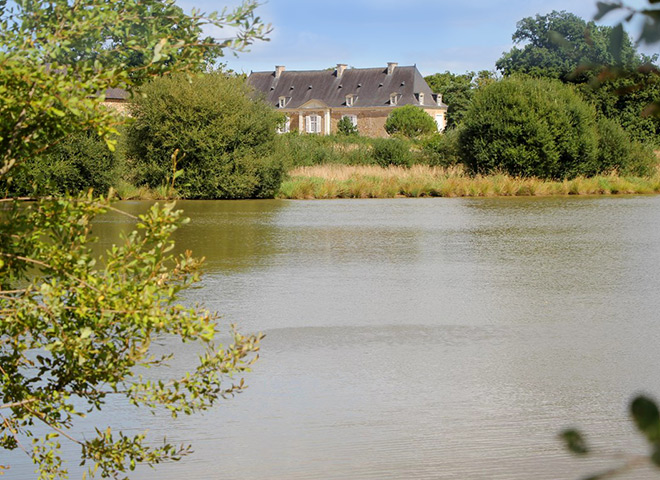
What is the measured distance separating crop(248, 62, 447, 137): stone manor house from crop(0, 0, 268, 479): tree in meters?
85.6

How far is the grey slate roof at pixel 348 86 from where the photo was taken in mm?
90625

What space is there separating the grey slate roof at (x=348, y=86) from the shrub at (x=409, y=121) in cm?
728

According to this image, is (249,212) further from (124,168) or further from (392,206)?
(124,168)

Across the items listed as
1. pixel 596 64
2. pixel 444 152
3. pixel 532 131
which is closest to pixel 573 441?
pixel 596 64

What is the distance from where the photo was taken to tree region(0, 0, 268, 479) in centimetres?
344

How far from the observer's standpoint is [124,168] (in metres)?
32.6

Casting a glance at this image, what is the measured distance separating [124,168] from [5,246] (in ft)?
96.9

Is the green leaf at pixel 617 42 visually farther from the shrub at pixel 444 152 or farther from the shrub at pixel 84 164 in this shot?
the shrub at pixel 444 152

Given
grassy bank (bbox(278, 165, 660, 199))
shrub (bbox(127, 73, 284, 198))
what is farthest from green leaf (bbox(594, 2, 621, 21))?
grassy bank (bbox(278, 165, 660, 199))

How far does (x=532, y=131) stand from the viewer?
3534 centimetres

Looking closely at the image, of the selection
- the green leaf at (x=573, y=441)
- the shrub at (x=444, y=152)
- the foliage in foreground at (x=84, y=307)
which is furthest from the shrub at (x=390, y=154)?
the green leaf at (x=573, y=441)

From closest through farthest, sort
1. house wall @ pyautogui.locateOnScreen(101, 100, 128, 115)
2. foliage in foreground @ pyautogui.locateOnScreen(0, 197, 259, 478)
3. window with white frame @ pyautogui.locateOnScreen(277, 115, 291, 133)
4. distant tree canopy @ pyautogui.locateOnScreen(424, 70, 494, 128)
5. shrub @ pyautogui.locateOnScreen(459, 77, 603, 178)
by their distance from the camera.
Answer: foliage in foreground @ pyautogui.locateOnScreen(0, 197, 259, 478)
house wall @ pyautogui.locateOnScreen(101, 100, 128, 115)
shrub @ pyautogui.locateOnScreen(459, 77, 603, 178)
window with white frame @ pyautogui.locateOnScreen(277, 115, 291, 133)
distant tree canopy @ pyautogui.locateOnScreen(424, 70, 494, 128)

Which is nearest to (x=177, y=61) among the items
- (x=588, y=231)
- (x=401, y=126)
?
(x=588, y=231)

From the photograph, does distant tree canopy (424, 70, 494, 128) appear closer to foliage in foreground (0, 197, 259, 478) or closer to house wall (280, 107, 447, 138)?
house wall (280, 107, 447, 138)
